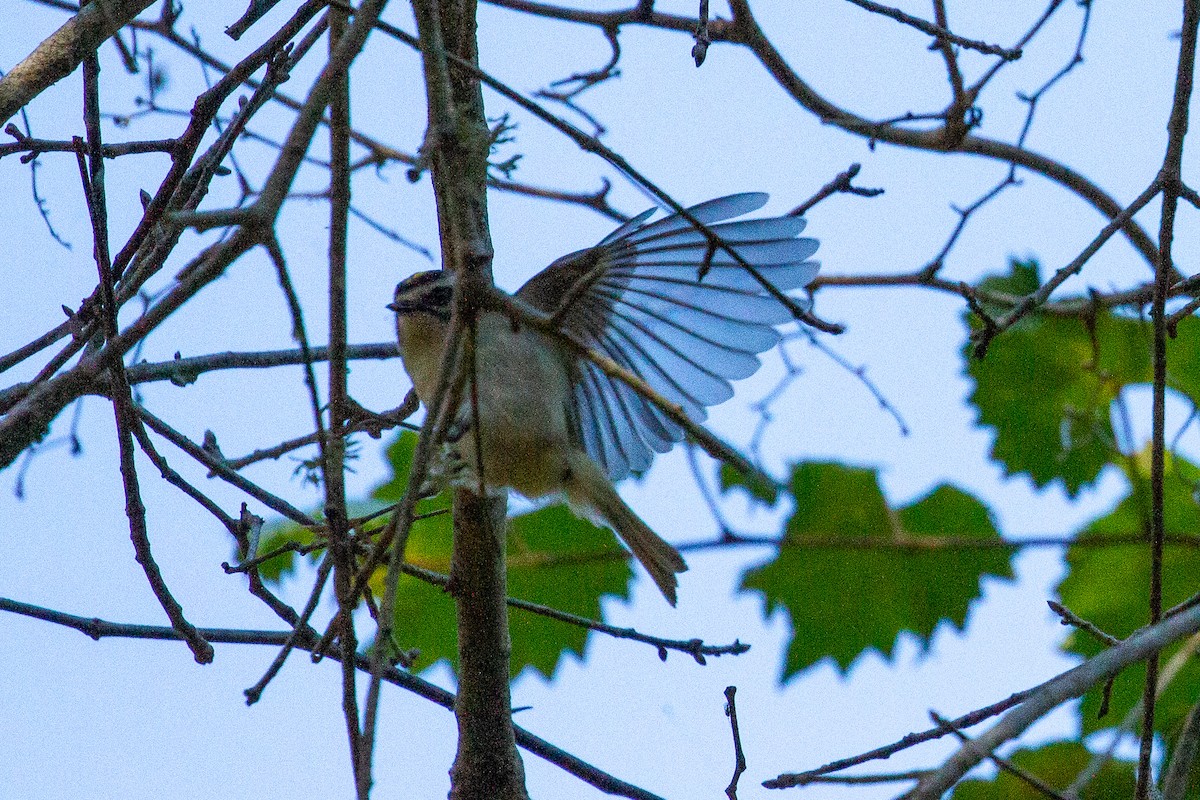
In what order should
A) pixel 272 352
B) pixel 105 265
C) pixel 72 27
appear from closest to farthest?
pixel 105 265 < pixel 72 27 < pixel 272 352

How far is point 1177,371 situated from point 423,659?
296 cm

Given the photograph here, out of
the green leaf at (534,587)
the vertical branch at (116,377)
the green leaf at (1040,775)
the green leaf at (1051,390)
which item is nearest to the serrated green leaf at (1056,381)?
the green leaf at (1051,390)

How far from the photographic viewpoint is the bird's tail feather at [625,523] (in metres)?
2.93

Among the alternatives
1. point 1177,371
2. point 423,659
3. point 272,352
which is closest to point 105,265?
point 272,352

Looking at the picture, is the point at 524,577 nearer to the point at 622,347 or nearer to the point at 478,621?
the point at 622,347

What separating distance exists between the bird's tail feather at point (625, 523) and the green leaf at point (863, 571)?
2.04m

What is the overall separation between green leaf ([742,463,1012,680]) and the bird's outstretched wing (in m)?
1.92

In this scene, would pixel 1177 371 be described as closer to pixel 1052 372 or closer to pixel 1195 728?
pixel 1052 372

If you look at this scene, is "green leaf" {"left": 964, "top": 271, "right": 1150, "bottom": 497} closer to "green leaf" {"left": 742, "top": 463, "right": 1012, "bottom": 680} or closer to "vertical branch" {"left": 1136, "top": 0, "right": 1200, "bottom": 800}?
"green leaf" {"left": 742, "top": 463, "right": 1012, "bottom": 680}

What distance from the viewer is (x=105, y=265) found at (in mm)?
2062

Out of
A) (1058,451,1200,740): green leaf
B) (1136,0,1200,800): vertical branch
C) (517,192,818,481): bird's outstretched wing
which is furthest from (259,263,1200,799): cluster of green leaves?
(1136,0,1200,800): vertical branch

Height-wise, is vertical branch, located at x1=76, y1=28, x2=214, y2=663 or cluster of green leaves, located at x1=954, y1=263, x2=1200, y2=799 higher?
cluster of green leaves, located at x1=954, y1=263, x2=1200, y2=799

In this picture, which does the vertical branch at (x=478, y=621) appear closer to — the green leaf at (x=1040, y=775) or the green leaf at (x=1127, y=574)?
the green leaf at (x=1040, y=775)

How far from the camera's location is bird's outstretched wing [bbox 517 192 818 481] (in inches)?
120
